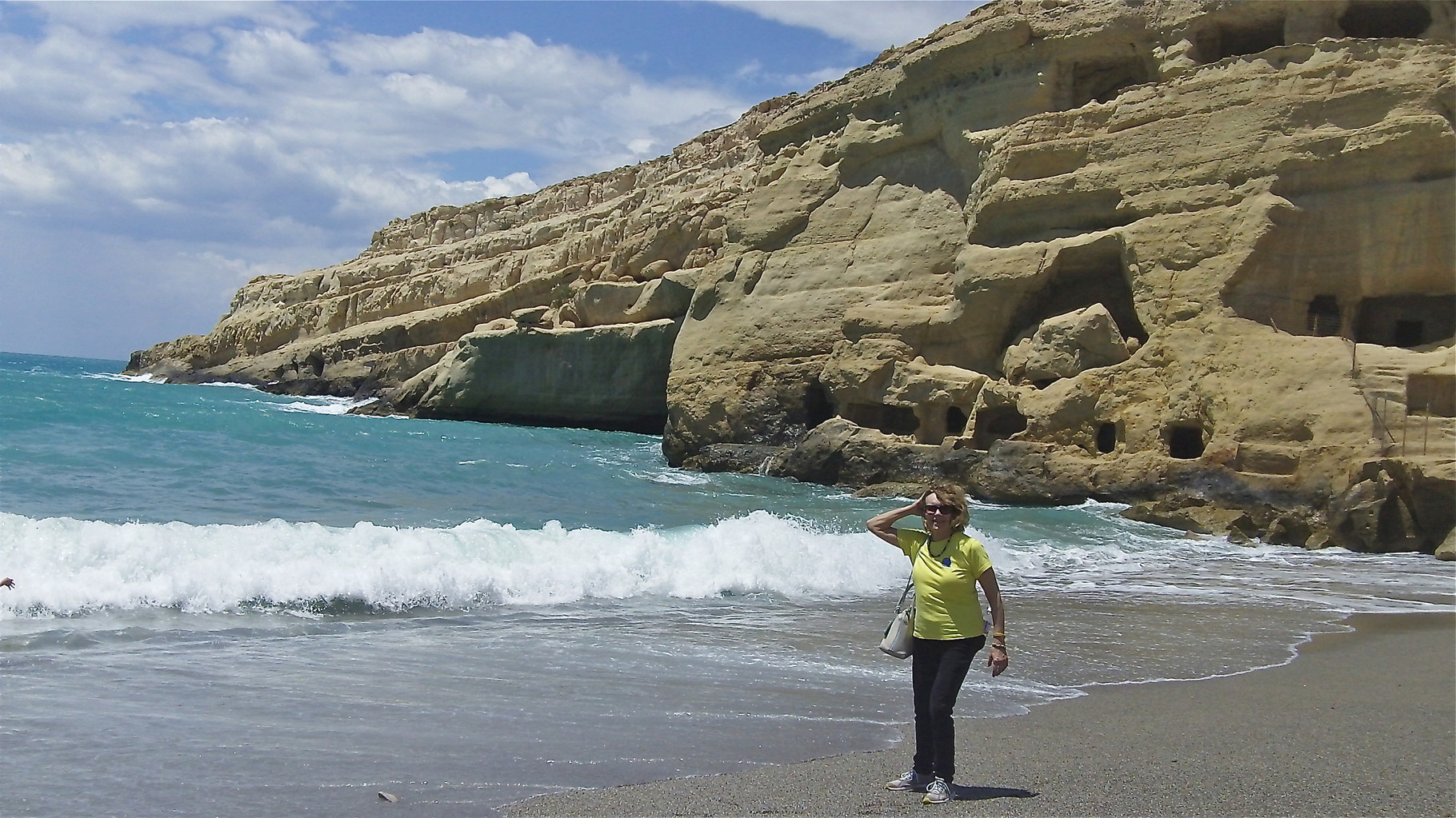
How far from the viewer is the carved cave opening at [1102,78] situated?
20.6 metres

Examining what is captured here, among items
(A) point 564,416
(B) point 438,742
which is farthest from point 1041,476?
(A) point 564,416

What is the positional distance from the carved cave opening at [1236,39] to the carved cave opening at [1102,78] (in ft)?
3.84

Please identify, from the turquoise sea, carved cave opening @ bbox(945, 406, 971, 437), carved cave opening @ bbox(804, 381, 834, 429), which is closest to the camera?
the turquoise sea

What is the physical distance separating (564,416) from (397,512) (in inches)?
700

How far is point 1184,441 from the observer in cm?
1733

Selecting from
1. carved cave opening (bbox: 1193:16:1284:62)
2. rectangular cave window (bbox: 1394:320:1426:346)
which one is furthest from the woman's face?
carved cave opening (bbox: 1193:16:1284:62)

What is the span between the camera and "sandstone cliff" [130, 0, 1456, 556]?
15.5 meters

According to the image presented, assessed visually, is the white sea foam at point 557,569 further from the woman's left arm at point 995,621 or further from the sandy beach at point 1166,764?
the woman's left arm at point 995,621

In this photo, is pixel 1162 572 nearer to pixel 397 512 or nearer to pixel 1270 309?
pixel 1270 309

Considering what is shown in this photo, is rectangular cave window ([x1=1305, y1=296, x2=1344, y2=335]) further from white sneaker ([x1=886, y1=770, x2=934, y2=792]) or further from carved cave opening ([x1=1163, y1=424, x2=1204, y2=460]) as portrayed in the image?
white sneaker ([x1=886, y1=770, x2=934, y2=792])

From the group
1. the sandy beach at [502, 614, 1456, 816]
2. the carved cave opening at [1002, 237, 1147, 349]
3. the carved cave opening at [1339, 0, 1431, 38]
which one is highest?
the carved cave opening at [1339, 0, 1431, 38]

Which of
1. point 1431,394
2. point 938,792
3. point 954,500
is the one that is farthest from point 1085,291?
point 938,792

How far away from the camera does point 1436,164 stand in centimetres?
1590

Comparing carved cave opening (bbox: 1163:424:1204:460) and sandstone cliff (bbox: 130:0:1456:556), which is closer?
sandstone cliff (bbox: 130:0:1456:556)
